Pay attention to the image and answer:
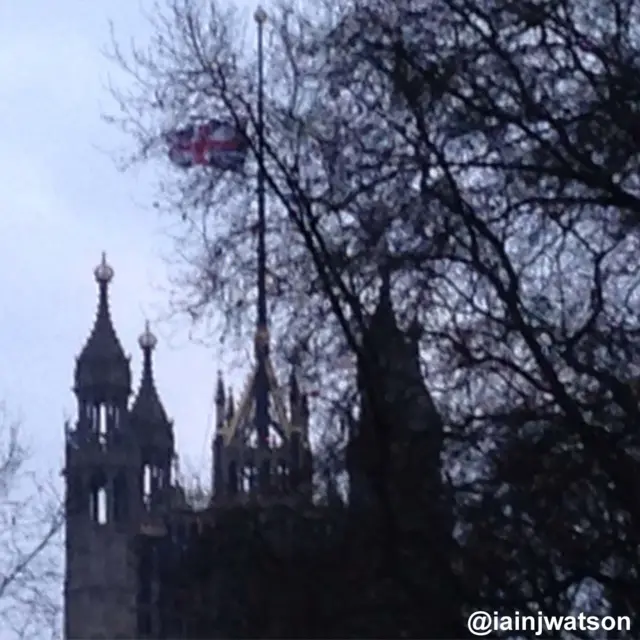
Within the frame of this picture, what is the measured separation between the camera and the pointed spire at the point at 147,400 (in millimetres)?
80750

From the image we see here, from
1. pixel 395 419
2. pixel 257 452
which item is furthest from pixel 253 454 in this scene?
pixel 395 419

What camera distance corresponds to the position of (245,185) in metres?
23.3

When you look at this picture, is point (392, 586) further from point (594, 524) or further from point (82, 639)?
point (82, 639)

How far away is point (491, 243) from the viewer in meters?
21.7

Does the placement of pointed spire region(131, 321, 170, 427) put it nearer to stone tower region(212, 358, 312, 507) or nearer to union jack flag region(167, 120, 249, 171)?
stone tower region(212, 358, 312, 507)

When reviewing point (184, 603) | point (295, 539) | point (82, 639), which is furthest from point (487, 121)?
point (82, 639)

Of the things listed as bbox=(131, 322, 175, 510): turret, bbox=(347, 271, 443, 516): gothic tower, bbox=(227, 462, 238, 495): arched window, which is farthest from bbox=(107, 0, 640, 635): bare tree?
bbox=(131, 322, 175, 510): turret

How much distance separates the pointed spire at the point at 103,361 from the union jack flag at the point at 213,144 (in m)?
56.4

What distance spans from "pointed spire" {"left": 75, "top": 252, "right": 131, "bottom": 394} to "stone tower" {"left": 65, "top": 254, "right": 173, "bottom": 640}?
34 mm

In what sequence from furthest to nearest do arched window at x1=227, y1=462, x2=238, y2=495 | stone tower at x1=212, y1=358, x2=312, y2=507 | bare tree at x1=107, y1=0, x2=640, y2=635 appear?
1. arched window at x1=227, y1=462, x2=238, y2=495
2. stone tower at x1=212, y1=358, x2=312, y2=507
3. bare tree at x1=107, y1=0, x2=640, y2=635

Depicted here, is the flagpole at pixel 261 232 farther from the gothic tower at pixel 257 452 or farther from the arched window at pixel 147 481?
the arched window at pixel 147 481

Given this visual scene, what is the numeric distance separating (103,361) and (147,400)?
2.85m

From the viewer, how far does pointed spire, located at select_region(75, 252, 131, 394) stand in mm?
80062

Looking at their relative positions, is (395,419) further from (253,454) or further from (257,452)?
(253,454)
